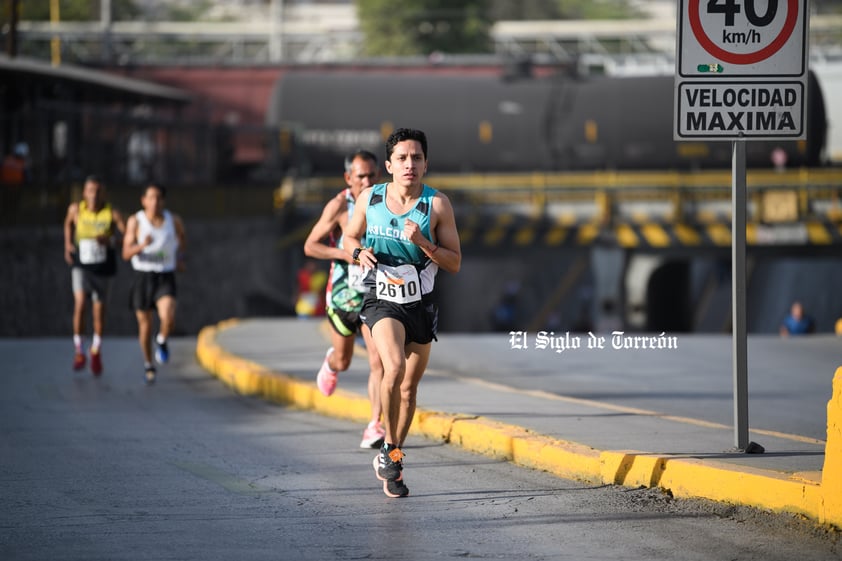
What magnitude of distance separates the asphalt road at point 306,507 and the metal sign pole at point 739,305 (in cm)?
79

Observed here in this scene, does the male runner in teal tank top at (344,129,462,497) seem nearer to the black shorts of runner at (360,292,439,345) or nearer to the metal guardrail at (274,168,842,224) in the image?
the black shorts of runner at (360,292,439,345)

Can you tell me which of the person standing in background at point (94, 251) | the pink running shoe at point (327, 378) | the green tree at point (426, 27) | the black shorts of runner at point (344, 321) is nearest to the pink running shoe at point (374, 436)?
the black shorts of runner at point (344, 321)

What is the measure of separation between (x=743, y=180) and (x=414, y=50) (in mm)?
71290

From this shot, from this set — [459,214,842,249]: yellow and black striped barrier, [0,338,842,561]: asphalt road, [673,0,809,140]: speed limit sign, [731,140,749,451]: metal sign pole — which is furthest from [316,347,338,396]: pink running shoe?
[459,214,842,249]: yellow and black striped barrier

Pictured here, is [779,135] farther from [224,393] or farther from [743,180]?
[224,393]

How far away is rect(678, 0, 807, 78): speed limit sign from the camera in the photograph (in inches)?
308

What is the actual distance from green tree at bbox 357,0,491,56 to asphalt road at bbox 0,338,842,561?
68.5m

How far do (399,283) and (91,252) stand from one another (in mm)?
7588

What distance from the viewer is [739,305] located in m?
7.91

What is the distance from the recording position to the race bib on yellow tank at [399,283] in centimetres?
753

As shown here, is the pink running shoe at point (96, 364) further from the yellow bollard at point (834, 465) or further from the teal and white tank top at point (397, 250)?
the yellow bollard at point (834, 465)

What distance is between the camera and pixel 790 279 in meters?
43.6

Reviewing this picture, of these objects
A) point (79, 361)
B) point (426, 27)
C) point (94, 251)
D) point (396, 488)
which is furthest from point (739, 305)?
point (426, 27)

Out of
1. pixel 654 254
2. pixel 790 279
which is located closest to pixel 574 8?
pixel 790 279
